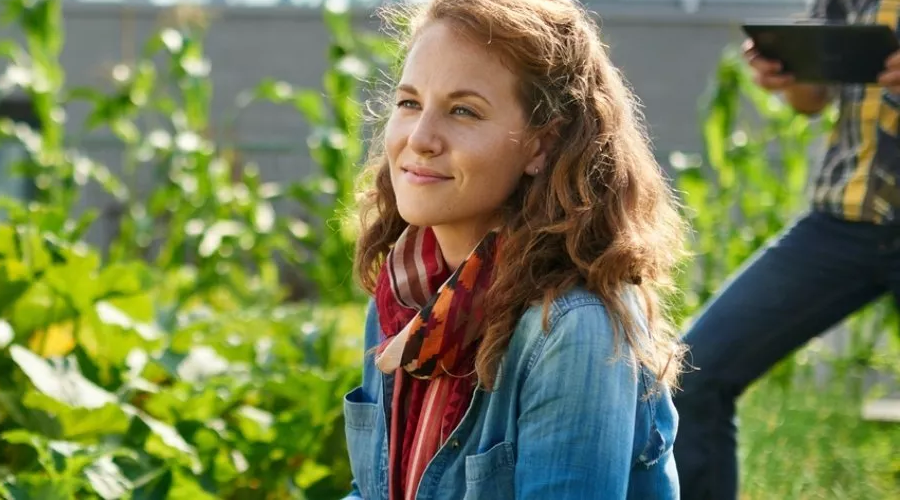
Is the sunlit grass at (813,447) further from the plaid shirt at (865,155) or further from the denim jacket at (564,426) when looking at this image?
the denim jacket at (564,426)

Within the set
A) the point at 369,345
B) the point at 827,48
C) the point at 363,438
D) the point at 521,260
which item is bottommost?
the point at 363,438

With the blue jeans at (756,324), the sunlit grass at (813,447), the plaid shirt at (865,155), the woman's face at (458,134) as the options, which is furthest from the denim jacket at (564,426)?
the sunlit grass at (813,447)

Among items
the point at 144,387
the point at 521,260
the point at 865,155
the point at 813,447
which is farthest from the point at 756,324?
the point at 813,447

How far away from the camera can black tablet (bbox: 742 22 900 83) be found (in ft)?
8.34

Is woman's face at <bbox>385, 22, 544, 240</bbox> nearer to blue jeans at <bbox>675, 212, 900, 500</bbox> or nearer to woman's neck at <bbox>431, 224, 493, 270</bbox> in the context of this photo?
woman's neck at <bbox>431, 224, 493, 270</bbox>

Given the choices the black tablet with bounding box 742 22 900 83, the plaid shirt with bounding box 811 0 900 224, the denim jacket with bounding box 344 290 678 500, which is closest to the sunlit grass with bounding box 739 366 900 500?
the plaid shirt with bounding box 811 0 900 224

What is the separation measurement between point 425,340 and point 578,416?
0.24 metres

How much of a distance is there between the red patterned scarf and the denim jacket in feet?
0.13

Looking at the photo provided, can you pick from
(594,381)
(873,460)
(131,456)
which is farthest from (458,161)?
(873,460)

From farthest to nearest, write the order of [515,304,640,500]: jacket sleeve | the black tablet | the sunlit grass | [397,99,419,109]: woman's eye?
1. the sunlit grass
2. the black tablet
3. [397,99,419,109]: woman's eye
4. [515,304,640,500]: jacket sleeve

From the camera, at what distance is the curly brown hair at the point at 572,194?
5.86 feet

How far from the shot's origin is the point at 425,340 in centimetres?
180

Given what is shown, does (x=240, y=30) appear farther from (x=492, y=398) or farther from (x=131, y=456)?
(x=492, y=398)

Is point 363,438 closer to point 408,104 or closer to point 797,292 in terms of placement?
point 408,104
